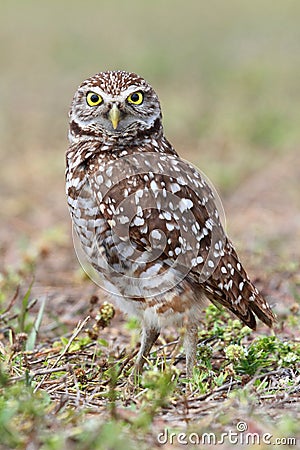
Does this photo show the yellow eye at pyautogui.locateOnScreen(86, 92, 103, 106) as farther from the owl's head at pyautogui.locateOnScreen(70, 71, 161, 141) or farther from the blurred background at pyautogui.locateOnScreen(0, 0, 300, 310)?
the blurred background at pyautogui.locateOnScreen(0, 0, 300, 310)

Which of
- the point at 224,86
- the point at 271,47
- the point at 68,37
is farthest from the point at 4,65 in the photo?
the point at 271,47

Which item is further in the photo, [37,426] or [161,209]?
[161,209]

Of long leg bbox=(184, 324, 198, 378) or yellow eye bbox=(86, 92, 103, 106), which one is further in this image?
yellow eye bbox=(86, 92, 103, 106)

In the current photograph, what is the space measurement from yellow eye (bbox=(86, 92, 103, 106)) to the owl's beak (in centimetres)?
11

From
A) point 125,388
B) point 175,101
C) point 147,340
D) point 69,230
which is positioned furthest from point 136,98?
point 175,101

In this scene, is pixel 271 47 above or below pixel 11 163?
above

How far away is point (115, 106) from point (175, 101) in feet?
31.3

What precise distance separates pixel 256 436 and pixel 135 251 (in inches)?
51.2

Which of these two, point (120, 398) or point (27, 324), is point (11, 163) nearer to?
point (27, 324)

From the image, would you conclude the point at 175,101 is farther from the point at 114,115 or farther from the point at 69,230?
the point at 114,115

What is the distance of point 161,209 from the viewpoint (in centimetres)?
382

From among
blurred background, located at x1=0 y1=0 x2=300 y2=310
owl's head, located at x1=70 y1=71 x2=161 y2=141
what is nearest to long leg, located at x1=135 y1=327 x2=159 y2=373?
owl's head, located at x1=70 y1=71 x2=161 y2=141

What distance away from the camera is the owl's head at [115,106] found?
3990mm

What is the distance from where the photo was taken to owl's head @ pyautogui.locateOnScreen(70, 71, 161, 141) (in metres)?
3.99
